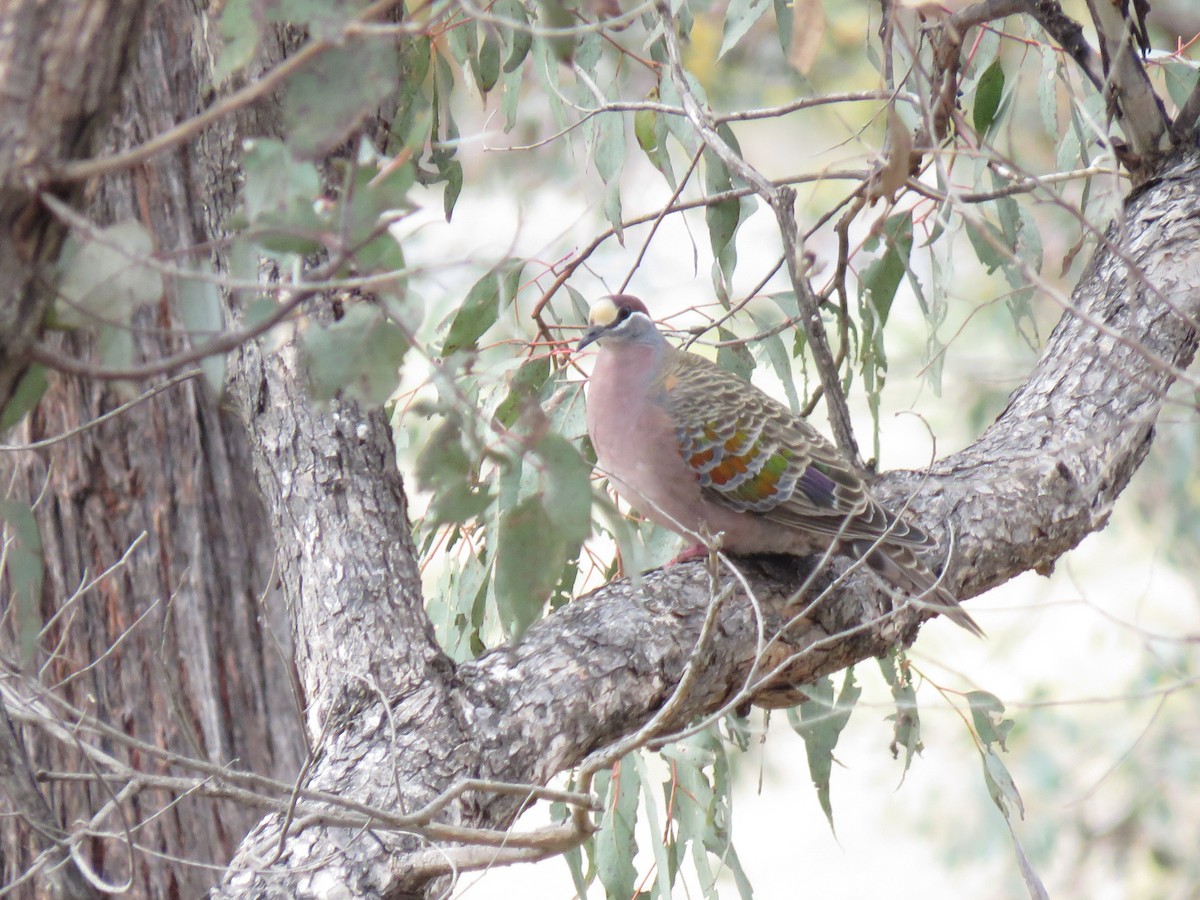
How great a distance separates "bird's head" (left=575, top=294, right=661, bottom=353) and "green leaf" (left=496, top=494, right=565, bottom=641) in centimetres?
161

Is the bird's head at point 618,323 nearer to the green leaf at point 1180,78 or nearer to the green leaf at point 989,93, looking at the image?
the green leaf at point 989,93

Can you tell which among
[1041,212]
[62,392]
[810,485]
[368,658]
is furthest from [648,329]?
[1041,212]

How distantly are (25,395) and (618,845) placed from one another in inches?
69.8

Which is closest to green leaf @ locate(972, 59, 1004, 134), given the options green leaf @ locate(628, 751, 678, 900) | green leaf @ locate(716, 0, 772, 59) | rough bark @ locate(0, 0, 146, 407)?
green leaf @ locate(716, 0, 772, 59)

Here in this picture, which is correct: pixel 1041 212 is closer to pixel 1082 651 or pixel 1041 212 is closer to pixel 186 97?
pixel 1082 651

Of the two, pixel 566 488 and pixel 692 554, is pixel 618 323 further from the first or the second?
pixel 566 488

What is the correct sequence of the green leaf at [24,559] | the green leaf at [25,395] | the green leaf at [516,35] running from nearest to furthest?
1. the green leaf at [25,395]
2. the green leaf at [24,559]
3. the green leaf at [516,35]

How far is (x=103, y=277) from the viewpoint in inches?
41.3

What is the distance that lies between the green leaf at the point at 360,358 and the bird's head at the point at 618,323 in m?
1.64

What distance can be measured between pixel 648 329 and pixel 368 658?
50.0 inches

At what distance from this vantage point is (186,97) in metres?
3.25

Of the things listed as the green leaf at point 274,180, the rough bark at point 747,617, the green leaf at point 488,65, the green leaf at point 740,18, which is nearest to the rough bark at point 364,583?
the rough bark at point 747,617

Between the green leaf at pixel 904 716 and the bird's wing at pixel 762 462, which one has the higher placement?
the bird's wing at pixel 762 462

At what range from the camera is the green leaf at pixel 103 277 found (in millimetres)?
1047
